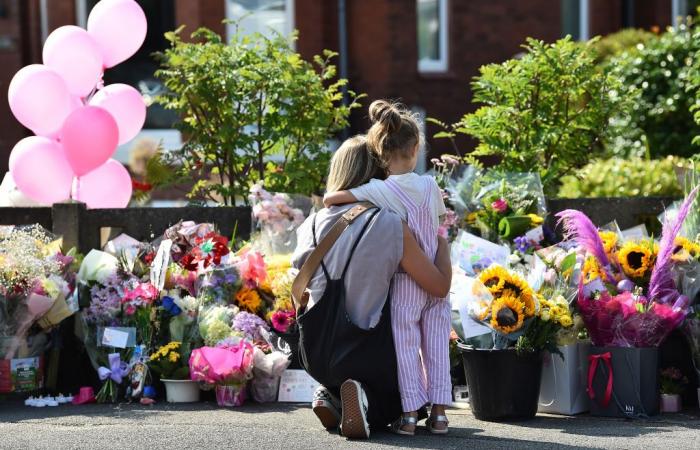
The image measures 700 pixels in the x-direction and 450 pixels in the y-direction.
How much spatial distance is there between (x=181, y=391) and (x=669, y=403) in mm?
2878

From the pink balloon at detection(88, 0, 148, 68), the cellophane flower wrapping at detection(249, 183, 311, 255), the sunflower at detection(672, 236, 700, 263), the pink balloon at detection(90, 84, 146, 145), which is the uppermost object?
the pink balloon at detection(88, 0, 148, 68)

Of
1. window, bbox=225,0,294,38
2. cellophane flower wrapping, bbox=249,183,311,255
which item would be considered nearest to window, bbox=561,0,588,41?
window, bbox=225,0,294,38

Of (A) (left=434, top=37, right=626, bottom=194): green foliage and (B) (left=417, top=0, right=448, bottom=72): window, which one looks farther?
(B) (left=417, top=0, right=448, bottom=72): window

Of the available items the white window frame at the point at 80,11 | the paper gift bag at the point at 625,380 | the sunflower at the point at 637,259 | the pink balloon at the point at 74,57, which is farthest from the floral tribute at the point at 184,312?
the white window frame at the point at 80,11

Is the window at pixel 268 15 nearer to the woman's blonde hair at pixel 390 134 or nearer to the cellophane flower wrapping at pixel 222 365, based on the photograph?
the cellophane flower wrapping at pixel 222 365

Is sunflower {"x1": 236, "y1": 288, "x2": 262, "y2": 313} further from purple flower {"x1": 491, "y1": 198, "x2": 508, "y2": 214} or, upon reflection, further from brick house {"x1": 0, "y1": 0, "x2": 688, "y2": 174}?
brick house {"x1": 0, "y1": 0, "x2": 688, "y2": 174}

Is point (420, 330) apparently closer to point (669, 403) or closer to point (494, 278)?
point (494, 278)

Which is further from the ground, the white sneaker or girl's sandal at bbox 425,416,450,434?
the white sneaker

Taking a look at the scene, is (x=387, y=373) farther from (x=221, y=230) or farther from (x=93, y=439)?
(x=221, y=230)

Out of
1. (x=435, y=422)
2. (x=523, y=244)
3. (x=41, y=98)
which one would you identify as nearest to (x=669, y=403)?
(x=523, y=244)

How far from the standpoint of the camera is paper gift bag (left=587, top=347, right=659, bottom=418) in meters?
6.33

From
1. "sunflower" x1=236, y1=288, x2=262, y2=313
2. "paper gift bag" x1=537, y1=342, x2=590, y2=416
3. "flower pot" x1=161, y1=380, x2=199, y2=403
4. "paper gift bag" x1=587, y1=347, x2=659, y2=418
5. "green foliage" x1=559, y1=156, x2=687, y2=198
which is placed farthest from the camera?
"green foliage" x1=559, y1=156, x2=687, y2=198

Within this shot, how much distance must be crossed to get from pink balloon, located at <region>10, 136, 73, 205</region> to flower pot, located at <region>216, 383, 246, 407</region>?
2.34 meters

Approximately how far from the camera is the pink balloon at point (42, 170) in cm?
827
